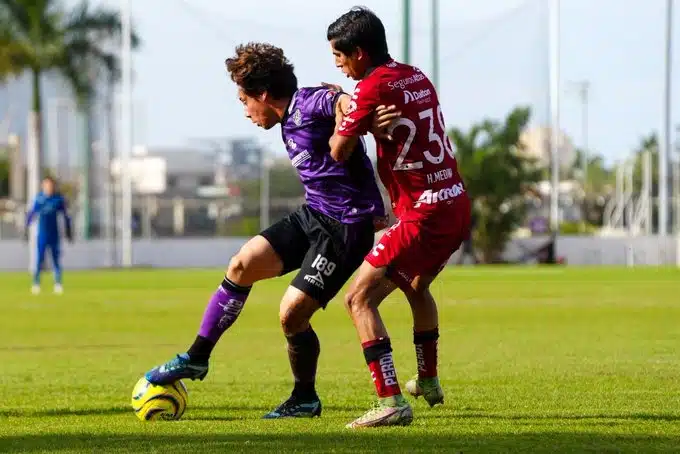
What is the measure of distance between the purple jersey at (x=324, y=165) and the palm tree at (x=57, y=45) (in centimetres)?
4538

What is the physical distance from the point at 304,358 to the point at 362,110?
1739 mm

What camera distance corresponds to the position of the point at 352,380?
11148 mm

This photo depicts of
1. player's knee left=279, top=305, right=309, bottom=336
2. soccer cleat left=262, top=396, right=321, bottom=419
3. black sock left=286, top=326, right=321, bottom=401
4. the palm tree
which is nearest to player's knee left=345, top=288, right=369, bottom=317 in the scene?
player's knee left=279, top=305, right=309, bottom=336

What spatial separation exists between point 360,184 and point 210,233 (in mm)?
50797

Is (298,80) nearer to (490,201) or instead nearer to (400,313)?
(400,313)

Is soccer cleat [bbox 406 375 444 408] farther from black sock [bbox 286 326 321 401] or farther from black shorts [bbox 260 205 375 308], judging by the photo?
black shorts [bbox 260 205 375 308]

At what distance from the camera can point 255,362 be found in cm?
1316

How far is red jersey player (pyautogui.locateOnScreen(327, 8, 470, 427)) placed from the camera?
308 inches

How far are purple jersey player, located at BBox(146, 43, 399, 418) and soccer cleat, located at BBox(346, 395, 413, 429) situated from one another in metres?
0.77

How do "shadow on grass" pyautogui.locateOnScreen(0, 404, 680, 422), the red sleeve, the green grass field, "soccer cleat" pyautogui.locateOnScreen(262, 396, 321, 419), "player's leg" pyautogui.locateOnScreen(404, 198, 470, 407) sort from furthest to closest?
"soccer cleat" pyautogui.locateOnScreen(262, 396, 321, 419) → "shadow on grass" pyautogui.locateOnScreen(0, 404, 680, 422) → "player's leg" pyautogui.locateOnScreen(404, 198, 470, 407) → the red sleeve → the green grass field

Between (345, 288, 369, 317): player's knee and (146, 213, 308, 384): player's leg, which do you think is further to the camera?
(146, 213, 308, 384): player's leg

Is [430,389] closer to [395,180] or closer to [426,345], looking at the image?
[426,345]

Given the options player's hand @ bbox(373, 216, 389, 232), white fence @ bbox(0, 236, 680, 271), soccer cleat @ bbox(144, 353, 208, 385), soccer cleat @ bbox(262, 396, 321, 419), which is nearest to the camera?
player's hand @ bbox(373, 216, 389, 232)

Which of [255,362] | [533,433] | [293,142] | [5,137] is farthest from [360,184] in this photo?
[5,137]
